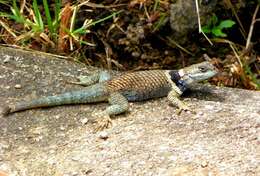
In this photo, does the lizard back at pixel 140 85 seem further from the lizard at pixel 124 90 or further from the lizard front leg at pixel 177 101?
the lizard front leg at pixel 177 101

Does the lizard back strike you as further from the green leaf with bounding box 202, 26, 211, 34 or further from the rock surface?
the green leaf with bounding box 202, 26, 211, 34

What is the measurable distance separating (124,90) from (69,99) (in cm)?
46

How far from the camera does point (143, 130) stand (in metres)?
4.39

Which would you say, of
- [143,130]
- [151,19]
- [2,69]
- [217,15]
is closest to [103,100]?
[143,130]

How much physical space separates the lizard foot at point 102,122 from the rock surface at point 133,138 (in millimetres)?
53

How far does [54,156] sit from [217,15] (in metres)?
2.57

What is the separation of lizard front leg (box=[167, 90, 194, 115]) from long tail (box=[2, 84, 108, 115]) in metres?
0.51

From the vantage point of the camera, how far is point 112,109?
4.66 meters

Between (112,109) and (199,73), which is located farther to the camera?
(199,73)

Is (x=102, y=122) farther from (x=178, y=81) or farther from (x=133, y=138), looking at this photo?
(x=178, y=81)

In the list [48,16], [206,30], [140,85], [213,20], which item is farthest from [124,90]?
[213,20]

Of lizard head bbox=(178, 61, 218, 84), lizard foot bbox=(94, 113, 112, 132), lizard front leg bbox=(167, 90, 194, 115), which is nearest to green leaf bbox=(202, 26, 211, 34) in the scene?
lizard head bbox=(178, 61, 218, 84)

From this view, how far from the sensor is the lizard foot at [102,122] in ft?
14.6

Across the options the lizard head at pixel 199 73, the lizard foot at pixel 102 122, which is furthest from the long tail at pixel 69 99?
the lizard head at pixel 199 73
